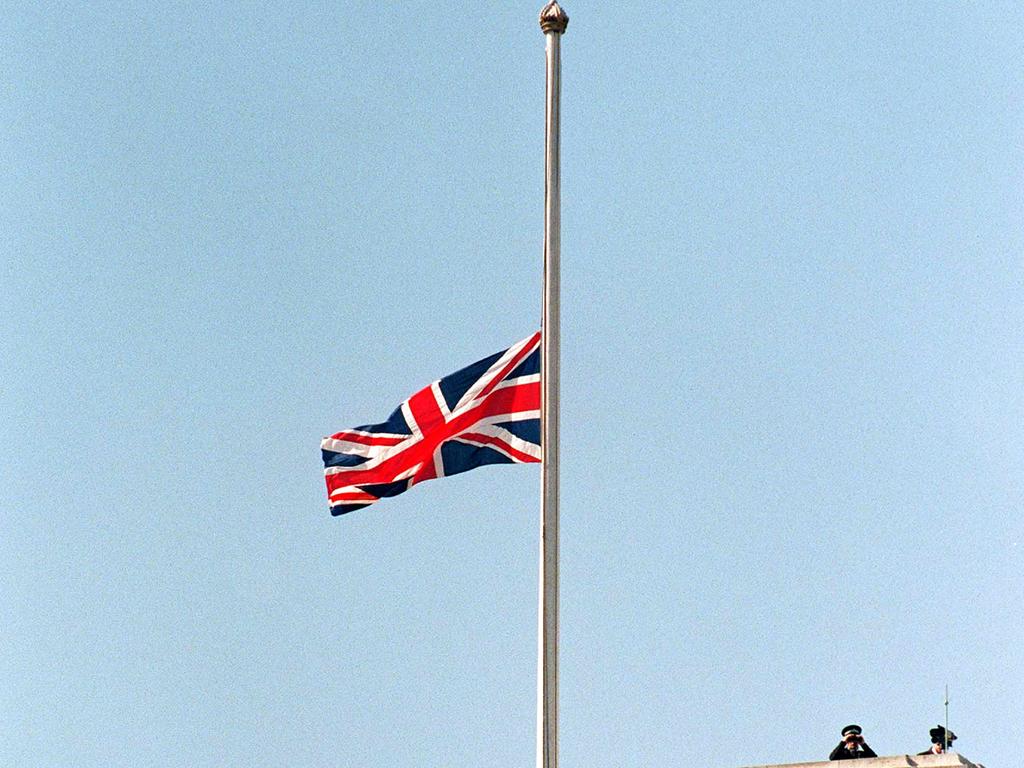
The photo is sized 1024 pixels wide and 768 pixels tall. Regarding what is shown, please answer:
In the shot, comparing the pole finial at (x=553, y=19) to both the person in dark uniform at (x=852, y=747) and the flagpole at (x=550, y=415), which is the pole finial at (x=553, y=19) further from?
the person in dark uniform at (x=852, y=747)

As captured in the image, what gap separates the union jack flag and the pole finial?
4159mm

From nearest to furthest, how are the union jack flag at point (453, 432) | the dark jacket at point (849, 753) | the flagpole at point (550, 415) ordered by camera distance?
the flagpole at point (550, 415), the union jack flag at point (453, 432), the dark jacket at point (849, 753)

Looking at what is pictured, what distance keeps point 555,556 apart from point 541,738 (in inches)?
86.9

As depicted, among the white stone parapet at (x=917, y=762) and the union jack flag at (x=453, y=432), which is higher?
the union jack flag at (x=453, y=432)

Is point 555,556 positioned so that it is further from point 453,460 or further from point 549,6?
point 549,6

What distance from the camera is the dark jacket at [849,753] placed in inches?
1183

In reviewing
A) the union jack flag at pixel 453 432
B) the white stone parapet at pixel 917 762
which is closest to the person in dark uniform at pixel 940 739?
the white stone parapet at pixel 917 762

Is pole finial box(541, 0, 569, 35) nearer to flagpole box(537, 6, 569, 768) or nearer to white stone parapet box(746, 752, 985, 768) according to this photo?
flagpole box(537, 6, 569, 768)

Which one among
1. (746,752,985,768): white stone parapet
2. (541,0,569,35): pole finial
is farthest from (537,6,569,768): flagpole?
(746,752,985,768): white stone parapet

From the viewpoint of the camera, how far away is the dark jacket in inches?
1183

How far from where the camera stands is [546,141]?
2422 centimetres

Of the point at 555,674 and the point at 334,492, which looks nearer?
the point at 555,674

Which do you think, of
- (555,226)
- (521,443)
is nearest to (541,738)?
(521,443)

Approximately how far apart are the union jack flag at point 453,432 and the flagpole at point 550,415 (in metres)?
0.92
